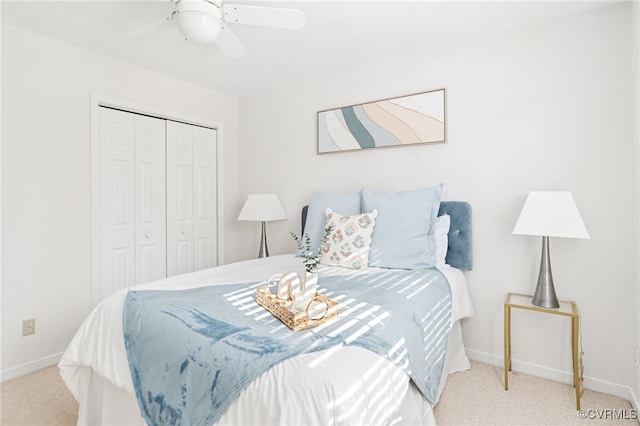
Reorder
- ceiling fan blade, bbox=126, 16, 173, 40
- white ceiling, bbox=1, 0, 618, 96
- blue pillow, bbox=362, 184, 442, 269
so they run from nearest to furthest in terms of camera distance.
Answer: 1. ceiling fan blade, bbox=126, 16, 173, 40
2. white ceiling, bbox=1, 0, 618, 96
3. blue pillow, bbox=362, 184, 442, 269

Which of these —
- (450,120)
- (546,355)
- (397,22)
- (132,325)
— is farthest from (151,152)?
(546,355)

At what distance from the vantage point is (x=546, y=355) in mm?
2410

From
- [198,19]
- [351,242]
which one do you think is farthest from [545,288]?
[198,19]

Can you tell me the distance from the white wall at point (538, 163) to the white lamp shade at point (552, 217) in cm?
33

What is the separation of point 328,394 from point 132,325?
3.34ft

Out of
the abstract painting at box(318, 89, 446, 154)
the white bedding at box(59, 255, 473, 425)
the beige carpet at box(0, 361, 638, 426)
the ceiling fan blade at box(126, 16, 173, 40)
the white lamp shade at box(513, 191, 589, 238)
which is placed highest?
the ceiling fan blade at box(126, 16, 173, 40)

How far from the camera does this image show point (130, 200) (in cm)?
319

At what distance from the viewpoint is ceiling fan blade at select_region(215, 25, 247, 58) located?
6.59 feet

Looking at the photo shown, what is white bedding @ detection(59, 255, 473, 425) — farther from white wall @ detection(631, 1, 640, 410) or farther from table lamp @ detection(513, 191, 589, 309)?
white wall @ detection(631, 1, 640, 410)

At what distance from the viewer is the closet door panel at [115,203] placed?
300 cm

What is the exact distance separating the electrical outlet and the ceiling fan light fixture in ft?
7.77

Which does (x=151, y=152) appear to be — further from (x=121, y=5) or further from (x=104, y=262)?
(x=121, y=5)

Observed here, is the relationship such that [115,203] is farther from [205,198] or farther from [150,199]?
[205,198]

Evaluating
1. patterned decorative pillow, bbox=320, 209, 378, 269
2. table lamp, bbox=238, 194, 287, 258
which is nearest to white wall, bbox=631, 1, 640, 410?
patterned decorative pillow, bbox=320, 209, 378, 269
